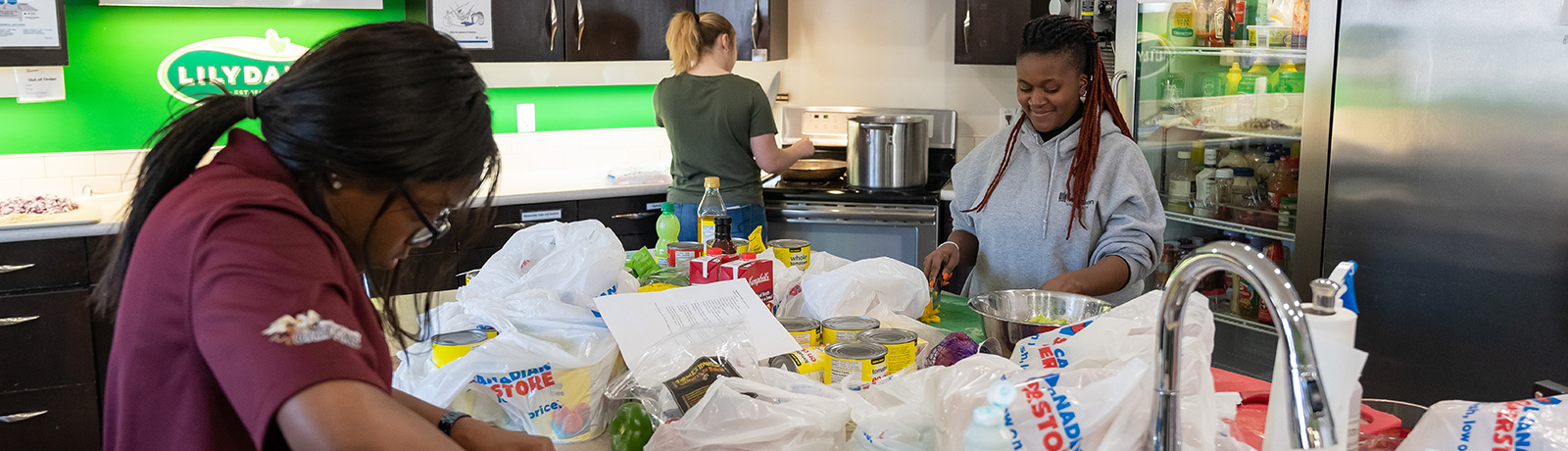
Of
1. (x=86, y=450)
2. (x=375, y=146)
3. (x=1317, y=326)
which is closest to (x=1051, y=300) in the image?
(x=1317, y=326)

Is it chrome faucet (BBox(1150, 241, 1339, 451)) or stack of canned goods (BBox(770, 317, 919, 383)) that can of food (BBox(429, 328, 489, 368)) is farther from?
chrome faucet (BBox(1150, 241, 1339, 451))

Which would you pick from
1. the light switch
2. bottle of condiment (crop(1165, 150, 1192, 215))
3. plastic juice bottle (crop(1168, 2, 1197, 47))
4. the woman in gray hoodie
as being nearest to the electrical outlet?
bottle of condiment (crop(1165, 150, 1192, 215))

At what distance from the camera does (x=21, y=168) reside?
3668 mm

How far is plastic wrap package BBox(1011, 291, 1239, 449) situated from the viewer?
116 centimetres

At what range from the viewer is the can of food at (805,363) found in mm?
1593

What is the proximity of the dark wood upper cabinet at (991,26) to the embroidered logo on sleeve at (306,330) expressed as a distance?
3.51 meters

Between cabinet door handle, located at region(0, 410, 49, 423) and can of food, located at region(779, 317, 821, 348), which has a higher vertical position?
can of food, located at region(779, 317, 821, 348)

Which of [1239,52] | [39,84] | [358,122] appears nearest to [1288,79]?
[1239,52]

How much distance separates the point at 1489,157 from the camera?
2.73 m

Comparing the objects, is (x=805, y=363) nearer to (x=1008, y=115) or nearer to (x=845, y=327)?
(x=845, y=327)

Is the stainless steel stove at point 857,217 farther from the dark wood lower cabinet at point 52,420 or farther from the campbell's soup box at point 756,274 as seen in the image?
the dark wood lower cabinet at point 52,420

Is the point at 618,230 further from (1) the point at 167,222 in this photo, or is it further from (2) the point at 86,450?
(1) the point at 167,222

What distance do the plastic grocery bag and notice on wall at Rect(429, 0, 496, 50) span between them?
9.87ft

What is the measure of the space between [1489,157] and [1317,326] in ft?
7.48
